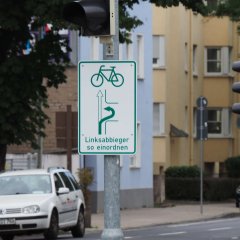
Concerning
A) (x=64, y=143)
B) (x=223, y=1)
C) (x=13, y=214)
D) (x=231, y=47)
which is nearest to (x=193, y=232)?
(x=64, y=143)

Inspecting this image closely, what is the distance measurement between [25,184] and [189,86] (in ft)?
97.8

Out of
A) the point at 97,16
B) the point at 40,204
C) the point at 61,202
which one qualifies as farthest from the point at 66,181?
the point at 97,16

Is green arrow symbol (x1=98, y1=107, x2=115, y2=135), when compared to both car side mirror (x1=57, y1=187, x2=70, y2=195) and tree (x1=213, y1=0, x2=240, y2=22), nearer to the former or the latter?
car side mirror (x1=57, y1=187, x2=70, y2=195)

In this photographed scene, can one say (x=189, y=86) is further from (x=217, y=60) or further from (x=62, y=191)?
(x=62, y=191)

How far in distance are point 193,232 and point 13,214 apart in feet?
21.4

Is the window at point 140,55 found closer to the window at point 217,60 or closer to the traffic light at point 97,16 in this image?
the window at point 217,60

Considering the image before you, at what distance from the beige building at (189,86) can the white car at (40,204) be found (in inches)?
804

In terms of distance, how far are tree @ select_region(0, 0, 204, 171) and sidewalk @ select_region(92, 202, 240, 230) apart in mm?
3421

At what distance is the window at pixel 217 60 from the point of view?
55.0 metres

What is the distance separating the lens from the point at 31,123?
1088 inches

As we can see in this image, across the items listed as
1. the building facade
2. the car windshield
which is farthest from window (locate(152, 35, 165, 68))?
the car windshield

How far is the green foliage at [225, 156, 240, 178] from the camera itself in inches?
1992

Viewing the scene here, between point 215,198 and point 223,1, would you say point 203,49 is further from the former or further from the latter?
point 223,1

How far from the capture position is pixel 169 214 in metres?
36.3
